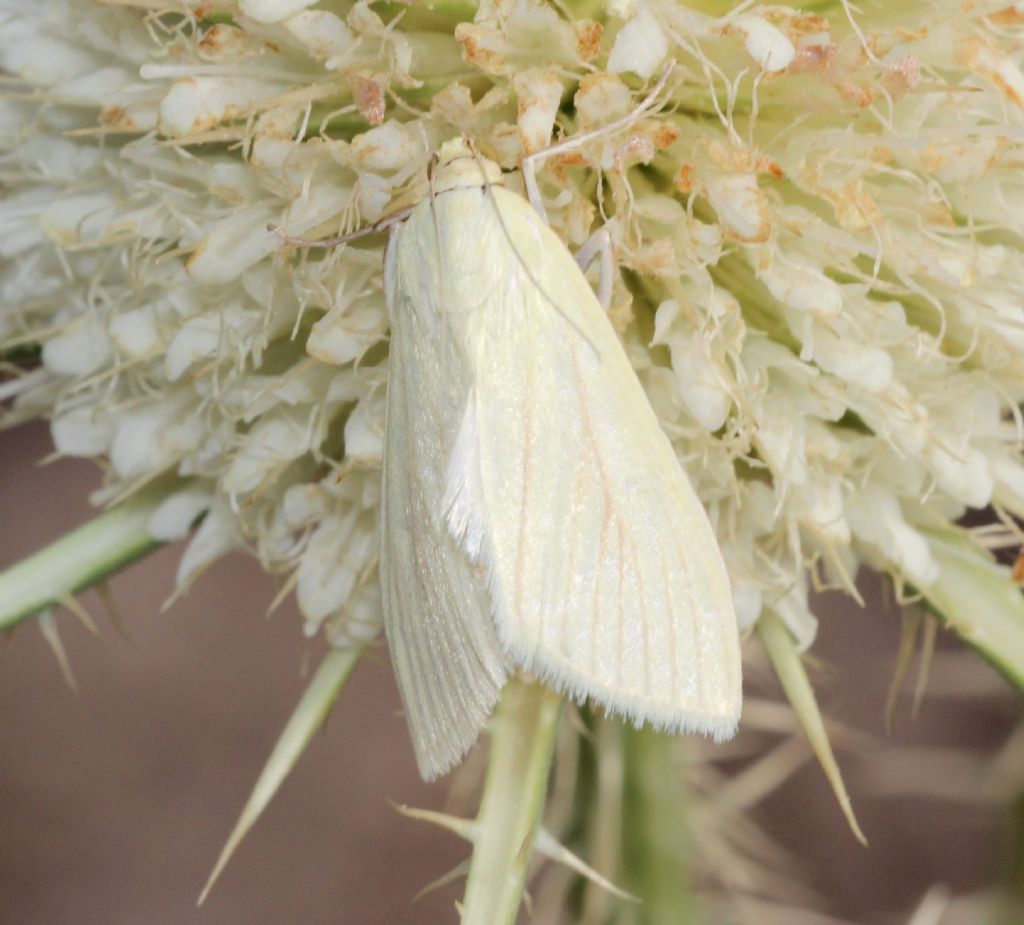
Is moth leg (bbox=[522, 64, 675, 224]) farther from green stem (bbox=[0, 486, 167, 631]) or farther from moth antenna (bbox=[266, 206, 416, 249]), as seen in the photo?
green stem (bbox=[0, 486, 167, 631])

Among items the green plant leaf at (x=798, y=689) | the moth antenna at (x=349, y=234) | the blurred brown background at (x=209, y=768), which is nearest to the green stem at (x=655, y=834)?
the green plant leaf at (x=798, y=689)

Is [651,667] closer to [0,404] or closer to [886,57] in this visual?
[886,57]

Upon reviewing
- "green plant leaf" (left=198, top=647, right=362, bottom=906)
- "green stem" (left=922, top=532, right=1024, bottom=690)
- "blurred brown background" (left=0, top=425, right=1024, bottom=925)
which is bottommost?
"blurred brown background" (left=0, top=425, right=1024, bottom=925)

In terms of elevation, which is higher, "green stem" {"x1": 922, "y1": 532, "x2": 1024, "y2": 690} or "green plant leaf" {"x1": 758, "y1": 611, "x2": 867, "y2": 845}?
"green stem" {"x1": 922, "y1": 532, "x2": 1024, "y2": 690}

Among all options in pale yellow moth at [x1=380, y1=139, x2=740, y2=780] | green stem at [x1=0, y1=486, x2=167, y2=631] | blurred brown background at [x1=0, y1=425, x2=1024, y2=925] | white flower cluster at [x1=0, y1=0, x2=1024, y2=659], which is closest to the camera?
pale yellow moth at [x1=380, y1=139, x2=740, y2=780]

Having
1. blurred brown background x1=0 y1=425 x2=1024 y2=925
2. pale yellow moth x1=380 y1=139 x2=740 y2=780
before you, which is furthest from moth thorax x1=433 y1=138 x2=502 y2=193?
blurred brown background x1=0 y1=425 x2=1024 y2=925
